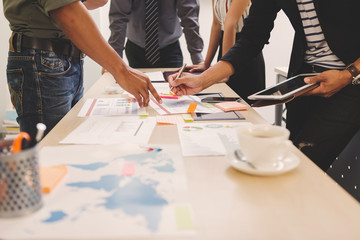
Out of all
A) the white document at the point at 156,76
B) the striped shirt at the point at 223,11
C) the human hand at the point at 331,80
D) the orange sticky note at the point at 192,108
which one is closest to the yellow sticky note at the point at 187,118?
the orange sticky note at the point at 192,108

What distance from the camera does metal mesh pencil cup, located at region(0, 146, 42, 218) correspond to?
48 centimetres

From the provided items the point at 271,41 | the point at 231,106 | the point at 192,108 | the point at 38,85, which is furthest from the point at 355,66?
the point at 271,41

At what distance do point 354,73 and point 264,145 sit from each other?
1.96 feet

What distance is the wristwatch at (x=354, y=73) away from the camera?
3.35 ft

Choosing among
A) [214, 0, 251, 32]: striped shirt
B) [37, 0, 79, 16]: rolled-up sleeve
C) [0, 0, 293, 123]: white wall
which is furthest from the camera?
[0, 0, 293, 123]: white wall

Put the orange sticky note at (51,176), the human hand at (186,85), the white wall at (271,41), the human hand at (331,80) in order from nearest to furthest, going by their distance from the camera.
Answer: the orange sticky note at (51,176), the human hand at (331,80), the human hand at (186,85), the white wall at (271,41)

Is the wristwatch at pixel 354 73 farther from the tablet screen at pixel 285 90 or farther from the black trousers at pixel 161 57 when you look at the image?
the black trousers at pixel 161 57

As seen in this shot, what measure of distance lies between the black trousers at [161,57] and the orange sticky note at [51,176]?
165cm

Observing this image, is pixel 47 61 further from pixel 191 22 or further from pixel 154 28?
pixel 191 22

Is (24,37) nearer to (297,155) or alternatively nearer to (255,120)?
(255,120)

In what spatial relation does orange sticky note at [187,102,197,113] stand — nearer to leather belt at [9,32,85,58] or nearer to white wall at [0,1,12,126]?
leather belt at [9,32,85,58]

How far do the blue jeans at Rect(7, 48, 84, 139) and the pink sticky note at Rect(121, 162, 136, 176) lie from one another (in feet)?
2.04

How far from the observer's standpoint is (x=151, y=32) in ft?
6.95

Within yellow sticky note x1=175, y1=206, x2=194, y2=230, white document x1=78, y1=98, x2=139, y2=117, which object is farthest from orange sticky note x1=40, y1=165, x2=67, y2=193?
white document x1=78, y1=98, x2=139, y2=117
